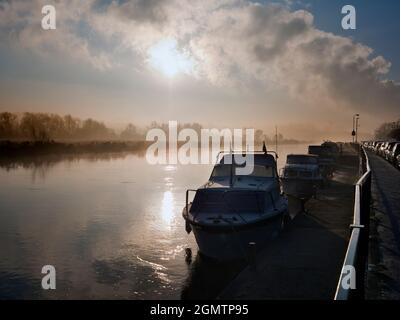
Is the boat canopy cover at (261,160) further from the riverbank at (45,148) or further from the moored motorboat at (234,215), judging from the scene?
the riverbank at (45,148)

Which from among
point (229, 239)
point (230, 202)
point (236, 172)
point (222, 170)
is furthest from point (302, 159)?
point (229, 239)

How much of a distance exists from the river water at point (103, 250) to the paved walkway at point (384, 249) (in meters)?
5.26

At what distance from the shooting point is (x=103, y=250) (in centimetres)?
1675

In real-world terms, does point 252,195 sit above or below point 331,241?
above

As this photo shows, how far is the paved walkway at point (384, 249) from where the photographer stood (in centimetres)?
696

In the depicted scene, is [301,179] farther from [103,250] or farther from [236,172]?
[103,250]

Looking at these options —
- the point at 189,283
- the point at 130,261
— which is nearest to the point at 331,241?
the point at 189,283

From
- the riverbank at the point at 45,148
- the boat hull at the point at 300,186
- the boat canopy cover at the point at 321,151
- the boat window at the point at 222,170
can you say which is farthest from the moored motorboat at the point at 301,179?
the riverbank at the point at 45,148

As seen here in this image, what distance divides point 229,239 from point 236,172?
514 centimetres

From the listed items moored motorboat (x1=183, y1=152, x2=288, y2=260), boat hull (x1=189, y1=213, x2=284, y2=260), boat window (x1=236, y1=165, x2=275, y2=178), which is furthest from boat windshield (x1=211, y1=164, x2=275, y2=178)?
boat hull (x1=189, y1=213, x2=284, y2=260)
